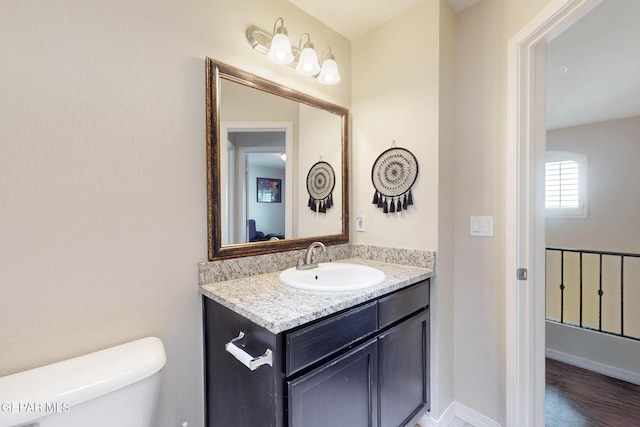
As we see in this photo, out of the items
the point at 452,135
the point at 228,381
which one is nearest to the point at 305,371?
the point at 228,381

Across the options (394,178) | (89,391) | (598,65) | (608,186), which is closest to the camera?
(89,391)

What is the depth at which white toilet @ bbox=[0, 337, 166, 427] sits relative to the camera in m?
0.68

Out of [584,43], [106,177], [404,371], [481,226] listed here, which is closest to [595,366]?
[481,226]

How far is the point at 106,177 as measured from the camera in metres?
0.96

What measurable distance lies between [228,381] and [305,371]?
1.20ft

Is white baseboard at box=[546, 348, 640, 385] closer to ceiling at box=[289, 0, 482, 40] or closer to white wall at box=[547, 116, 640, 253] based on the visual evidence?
white wall at box=[547, 116, 640, 253]

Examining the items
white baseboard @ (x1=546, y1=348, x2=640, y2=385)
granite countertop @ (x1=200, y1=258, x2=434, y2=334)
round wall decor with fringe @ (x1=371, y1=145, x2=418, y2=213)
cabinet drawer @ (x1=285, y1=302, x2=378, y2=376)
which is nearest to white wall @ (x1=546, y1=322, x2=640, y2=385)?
white baseboard @ (x1=546, y1=348, x2=640, y2=385)

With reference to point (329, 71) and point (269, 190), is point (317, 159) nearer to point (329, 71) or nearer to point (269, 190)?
point (269, 190)

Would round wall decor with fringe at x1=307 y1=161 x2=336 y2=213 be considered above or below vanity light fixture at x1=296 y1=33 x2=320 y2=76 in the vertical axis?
below

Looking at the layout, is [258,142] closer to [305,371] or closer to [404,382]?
[305,371]

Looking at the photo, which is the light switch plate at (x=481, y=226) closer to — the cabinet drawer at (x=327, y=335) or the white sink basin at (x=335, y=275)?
the white sink basin at (x=335, y=275)

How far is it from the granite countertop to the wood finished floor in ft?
4.69

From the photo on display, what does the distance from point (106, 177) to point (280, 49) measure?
0.95 metres

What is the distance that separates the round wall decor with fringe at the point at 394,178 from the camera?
1.59 m
